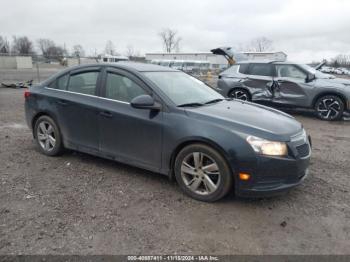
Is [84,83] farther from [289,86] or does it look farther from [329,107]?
[329,107]

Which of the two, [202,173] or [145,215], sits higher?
[202,173]

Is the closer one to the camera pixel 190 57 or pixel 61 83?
pixel 61 83

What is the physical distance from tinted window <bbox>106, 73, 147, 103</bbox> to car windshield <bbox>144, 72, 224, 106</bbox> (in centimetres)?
23

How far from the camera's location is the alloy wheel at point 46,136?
5.11 m

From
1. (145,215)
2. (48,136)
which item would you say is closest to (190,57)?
(48,136)

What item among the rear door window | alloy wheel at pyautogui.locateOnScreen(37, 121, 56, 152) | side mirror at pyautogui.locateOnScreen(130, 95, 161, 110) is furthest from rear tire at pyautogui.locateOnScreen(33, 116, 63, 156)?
side mirror at pyautogui.locateOnScreen(130, 95, 161, 110)

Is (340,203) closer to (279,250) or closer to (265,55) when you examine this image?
(279,250)

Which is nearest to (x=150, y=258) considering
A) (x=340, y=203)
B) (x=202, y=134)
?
(x=202, y=134)

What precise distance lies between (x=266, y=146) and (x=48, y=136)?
3.49 metres

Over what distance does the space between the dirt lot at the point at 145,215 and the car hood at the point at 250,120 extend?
86 cm

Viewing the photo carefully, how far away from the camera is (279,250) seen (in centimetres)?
290

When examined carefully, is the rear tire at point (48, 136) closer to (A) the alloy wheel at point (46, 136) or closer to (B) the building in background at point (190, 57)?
(A) the alloy wheel at point (46, 136)

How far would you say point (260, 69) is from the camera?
10.2 m

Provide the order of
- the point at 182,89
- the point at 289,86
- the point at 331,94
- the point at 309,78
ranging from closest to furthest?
the point at 182,89 → the point at 331,94 → the point at 309,78 → the point at 289,86
